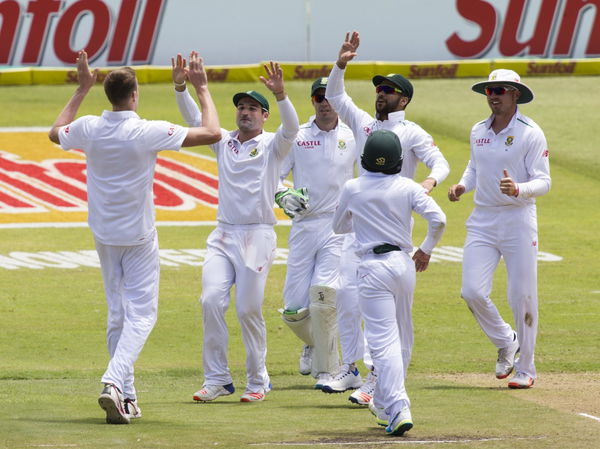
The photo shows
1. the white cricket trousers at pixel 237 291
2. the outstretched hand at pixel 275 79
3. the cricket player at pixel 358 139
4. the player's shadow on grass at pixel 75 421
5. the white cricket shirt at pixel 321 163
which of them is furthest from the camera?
the white cricket shirt at pixel 321 163

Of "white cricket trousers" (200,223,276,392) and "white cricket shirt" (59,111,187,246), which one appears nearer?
"white cricket shirt" (59,111,187,246)

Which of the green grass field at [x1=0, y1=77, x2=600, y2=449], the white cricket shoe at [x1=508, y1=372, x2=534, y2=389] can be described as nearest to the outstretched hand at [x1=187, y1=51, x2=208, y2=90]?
the green grass field at [x1=0, y1=77, x2=600, y2=449]

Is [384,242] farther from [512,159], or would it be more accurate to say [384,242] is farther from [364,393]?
[512,159]

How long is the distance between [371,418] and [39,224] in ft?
43.0

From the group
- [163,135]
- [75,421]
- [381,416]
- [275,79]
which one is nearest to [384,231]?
[381,416]

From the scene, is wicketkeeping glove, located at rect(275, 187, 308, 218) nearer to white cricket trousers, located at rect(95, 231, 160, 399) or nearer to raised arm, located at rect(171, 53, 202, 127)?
raised arm, located at rect(171, 53, 202, 127)

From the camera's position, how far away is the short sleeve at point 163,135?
29.0ft

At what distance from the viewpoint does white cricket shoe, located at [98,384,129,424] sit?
8586 millimetres

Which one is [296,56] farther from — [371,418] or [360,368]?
[371,418]

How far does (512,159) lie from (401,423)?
323 cm

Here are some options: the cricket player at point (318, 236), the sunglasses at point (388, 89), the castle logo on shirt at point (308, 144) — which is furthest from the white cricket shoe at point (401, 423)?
the castle logo on shirt at point (308, 144)

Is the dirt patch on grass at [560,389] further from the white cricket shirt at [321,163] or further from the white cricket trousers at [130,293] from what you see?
the white cricket trousers at [130,293]

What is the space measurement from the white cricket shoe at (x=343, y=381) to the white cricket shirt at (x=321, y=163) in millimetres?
1421

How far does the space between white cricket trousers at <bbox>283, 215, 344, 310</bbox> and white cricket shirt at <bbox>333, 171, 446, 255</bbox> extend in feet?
7.94
